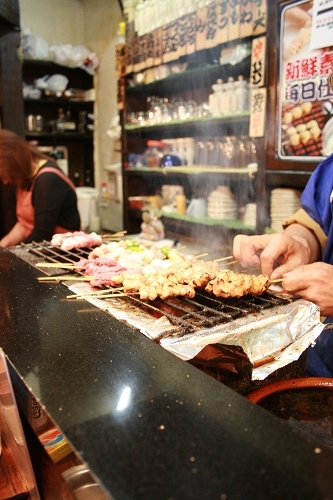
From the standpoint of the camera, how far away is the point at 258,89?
405 cm

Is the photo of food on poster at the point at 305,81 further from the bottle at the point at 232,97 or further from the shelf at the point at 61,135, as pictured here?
the shelf at the point at 61,135

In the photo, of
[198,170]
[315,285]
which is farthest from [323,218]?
[198,170]

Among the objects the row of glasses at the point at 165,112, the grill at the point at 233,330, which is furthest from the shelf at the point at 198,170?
Answer: the grill at the point at 233,330

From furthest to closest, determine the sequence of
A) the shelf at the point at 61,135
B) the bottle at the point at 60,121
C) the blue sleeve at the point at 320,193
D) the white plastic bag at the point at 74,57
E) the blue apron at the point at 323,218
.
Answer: the bottle at the point at 60,121 → the shelf at the point at 61,135 → the white plastic bag at the point at 74,57 → the blue sleeve at the point at 320,193 → the blue apron at the point at 323,218

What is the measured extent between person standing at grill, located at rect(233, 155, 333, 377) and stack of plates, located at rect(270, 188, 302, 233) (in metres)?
1.21

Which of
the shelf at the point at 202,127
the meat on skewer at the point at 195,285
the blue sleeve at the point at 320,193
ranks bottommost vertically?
the meat on skewer at the point at 195,285

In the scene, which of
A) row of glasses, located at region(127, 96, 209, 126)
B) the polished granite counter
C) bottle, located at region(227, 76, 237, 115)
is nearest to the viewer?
the polished granite counter

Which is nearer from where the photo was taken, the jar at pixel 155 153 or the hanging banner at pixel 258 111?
the hanging banner at pixel 258 111

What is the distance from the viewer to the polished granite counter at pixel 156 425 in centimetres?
81

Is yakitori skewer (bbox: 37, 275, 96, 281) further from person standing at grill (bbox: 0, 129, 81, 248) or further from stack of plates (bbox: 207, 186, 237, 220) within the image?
stack of plates (bbox: 207, 186, 237, 220)

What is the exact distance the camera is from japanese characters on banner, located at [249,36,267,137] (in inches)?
156

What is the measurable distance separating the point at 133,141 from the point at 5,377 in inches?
216

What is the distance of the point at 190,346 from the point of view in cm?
137

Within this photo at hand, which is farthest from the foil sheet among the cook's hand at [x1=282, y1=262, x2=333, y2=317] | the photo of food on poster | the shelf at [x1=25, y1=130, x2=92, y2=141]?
the shelf at [x1=25, y1=130, x2=92, y2=141]
